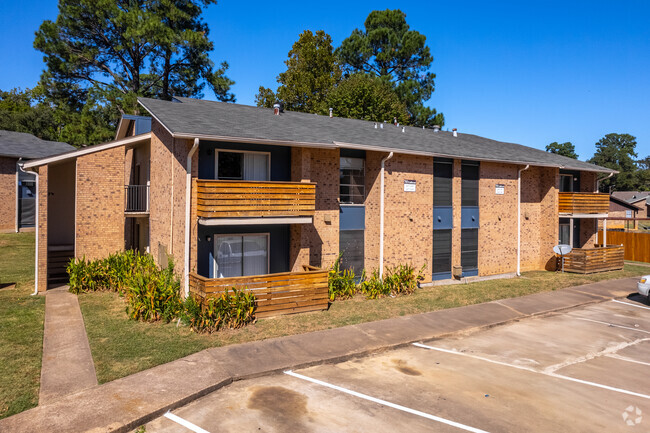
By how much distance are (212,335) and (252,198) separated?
419cm

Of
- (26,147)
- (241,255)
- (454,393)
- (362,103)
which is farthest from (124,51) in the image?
(454,393)

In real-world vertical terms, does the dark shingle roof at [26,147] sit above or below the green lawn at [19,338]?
above

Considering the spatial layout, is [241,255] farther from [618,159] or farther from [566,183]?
[618,159]

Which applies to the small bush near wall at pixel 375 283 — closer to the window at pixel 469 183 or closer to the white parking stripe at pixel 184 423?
the window at pixel 469 183

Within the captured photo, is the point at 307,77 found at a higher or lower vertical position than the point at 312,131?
Result: higher

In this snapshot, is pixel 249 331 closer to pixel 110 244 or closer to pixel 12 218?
pixel 110 244

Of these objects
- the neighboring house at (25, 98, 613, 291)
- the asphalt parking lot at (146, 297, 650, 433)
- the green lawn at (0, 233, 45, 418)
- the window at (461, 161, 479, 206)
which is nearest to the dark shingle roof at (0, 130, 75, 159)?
the neighboring house at (25, 98, 613, 291)

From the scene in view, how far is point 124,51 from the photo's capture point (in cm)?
3391

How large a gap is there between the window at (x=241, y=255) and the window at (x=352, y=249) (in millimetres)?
3053

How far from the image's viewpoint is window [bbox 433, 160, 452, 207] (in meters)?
18.2

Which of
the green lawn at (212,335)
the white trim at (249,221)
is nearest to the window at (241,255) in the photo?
the white trim at (249,221)

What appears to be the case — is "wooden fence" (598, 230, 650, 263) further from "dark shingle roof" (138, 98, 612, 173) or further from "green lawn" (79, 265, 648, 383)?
"green lawn" (79, 265, 648, 383)

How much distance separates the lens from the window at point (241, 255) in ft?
45.7

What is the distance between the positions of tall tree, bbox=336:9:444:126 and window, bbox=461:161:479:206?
87.9ft
